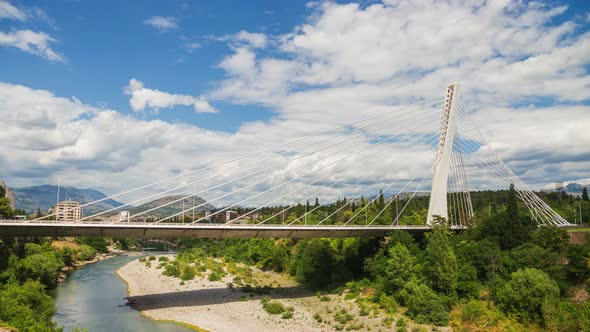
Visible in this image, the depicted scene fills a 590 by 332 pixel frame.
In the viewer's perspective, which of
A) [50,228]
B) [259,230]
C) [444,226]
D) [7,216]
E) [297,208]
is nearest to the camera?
[50,228]

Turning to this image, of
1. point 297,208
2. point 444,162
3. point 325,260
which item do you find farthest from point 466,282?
point 297,208

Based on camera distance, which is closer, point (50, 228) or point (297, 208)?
point (50, 228)

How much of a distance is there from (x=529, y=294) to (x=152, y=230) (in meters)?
28.8

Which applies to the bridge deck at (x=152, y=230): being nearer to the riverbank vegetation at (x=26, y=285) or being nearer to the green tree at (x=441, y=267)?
the riverbank vegetation at (x=26, y=285)

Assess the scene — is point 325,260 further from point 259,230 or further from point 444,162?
point 444,162

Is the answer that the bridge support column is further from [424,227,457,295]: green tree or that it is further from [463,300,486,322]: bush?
[463,300,486,322]: bush

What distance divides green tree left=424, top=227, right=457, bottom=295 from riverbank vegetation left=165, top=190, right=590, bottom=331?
0.08m

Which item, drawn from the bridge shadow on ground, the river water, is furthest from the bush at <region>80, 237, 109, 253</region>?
the bridge shadow on ground

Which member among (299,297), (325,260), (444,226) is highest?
(444,226)

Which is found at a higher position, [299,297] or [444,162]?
[444,162]

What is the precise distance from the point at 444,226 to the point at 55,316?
36245 mm

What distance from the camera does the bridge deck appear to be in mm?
32688

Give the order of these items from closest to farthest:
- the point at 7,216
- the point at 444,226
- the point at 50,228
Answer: the point at 50,228 → the point at 444,226 → the point at 7,216

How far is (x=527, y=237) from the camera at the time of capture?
128 ft
